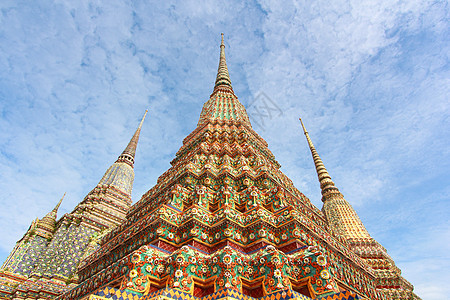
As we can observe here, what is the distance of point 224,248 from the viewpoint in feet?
14.1

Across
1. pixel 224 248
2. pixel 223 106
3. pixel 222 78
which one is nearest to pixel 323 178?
pixel 222 78

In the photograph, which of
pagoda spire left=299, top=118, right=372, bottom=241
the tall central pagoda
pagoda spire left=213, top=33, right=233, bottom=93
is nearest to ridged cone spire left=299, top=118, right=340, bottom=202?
pagoda spire left=299, top=118, right=372, bottom=241

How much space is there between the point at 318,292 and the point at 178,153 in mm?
7658

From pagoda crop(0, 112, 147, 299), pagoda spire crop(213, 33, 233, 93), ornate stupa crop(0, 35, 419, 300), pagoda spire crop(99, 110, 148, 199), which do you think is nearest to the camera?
ornate stupa crop(0, 35, 419, 300)

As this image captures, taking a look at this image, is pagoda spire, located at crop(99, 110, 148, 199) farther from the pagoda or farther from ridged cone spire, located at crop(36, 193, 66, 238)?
ridged cone spire, located at crop(36, 193, 66, 238)

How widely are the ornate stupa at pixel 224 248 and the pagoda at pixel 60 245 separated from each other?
8.23 meters

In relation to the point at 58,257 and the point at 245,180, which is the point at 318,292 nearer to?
the point at 245,180

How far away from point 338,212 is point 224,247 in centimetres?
2215

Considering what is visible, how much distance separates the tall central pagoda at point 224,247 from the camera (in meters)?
3.92

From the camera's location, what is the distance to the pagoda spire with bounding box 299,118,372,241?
21125 mm

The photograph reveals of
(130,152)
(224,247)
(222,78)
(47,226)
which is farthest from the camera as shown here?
(130,152)

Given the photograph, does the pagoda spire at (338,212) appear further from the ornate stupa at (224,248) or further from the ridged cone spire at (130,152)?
the ridged cone spire at (130,152)

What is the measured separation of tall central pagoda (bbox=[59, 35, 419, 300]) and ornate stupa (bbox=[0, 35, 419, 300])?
16 millimetres

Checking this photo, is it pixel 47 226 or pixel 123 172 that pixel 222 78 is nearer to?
pixel 123 172
